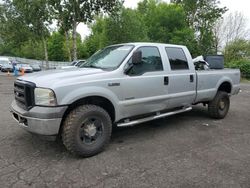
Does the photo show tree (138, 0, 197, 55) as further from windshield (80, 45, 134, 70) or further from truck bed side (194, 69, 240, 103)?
windshield (80, 45, 134, 70)

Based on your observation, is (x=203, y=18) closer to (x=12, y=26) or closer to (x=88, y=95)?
(x=12, y=26)

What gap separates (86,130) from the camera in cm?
409

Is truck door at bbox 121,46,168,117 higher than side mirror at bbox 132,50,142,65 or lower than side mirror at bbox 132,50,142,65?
lower

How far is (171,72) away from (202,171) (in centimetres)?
235

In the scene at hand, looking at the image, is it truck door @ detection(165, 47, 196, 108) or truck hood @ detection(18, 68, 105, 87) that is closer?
truck hood @ detection(18, 68, 105, 87)

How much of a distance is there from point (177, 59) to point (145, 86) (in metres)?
1.33

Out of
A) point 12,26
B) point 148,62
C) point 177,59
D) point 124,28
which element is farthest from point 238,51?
point 148,62

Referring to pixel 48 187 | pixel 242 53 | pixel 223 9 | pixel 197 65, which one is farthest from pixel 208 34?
pixel 48 187

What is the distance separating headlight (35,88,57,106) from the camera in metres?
3.67

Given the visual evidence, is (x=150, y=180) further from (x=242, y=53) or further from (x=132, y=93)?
(x=242, y=53)

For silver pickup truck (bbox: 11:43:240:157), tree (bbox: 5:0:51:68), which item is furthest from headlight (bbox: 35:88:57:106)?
tree (bbox: 5:0:51:68)

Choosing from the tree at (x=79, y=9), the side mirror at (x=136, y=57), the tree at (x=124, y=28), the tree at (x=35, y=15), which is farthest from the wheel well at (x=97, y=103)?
the tree at (x=124, y=28)

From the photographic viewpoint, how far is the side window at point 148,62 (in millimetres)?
4722

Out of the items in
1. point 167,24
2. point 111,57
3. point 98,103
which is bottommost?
point 98,103
